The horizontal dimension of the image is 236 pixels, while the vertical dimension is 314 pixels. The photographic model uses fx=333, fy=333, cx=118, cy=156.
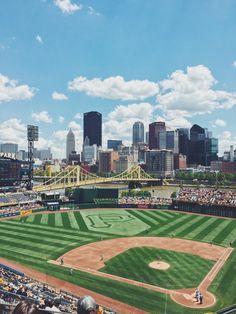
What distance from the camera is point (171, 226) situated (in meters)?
61.1

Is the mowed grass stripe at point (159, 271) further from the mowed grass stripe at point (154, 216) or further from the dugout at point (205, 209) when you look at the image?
the dugout at point (205, 209)

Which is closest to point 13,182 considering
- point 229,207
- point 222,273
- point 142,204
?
point 142,204

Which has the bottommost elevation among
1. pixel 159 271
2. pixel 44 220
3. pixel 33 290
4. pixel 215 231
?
pixel 159 271

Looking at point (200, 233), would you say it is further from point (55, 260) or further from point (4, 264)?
point (4, 264)

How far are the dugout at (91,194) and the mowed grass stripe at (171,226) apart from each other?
71.9 ft

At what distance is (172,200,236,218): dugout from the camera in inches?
2790

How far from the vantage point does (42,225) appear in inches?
2394

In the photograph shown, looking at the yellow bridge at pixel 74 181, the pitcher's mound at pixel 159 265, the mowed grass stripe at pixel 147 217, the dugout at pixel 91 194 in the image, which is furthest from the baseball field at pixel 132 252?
the yellow bridge at pixel 74 181

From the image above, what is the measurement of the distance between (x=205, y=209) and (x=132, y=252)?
3610cm

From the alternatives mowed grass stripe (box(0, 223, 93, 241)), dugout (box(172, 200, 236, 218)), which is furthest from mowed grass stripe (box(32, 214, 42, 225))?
dugout (box(172, 200, 236, 218))

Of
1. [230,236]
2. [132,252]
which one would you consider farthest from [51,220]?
[230,236]

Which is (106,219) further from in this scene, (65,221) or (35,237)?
(35,237)

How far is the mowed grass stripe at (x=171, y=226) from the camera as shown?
183ft

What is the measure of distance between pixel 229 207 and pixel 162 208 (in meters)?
16.2
